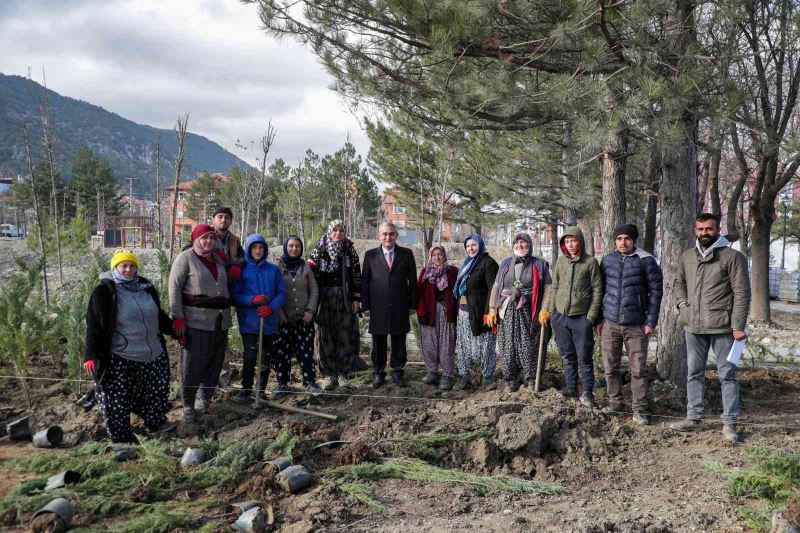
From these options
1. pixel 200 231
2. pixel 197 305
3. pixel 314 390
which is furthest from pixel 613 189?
pixel 197 305

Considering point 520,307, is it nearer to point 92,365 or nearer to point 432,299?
point 432,299

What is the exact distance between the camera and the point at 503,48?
470 cm

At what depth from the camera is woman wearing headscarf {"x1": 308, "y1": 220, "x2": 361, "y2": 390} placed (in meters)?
5.29

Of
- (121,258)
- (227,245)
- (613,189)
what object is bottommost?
(121,258)

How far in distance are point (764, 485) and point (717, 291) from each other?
1.47 m

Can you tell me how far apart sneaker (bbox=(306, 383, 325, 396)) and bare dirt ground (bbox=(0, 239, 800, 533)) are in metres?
0.07

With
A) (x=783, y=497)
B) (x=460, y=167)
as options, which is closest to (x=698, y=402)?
(x=783, y=497)

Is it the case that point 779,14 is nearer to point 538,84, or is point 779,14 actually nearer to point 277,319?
point 538,84

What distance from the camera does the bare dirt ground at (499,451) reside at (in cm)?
300

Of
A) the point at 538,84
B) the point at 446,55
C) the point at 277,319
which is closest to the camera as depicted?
the point at 446,55

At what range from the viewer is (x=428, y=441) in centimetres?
395

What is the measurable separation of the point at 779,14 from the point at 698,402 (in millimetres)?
4230

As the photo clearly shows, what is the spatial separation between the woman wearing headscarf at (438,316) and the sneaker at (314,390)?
1.04 meters

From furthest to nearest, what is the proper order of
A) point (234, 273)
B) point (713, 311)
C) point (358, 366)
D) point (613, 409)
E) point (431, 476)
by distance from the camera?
1. point (358, 366)
2. point (234, 273)
3. point (613, 409)
4. point (713, 311)
5. point (431, 476)
